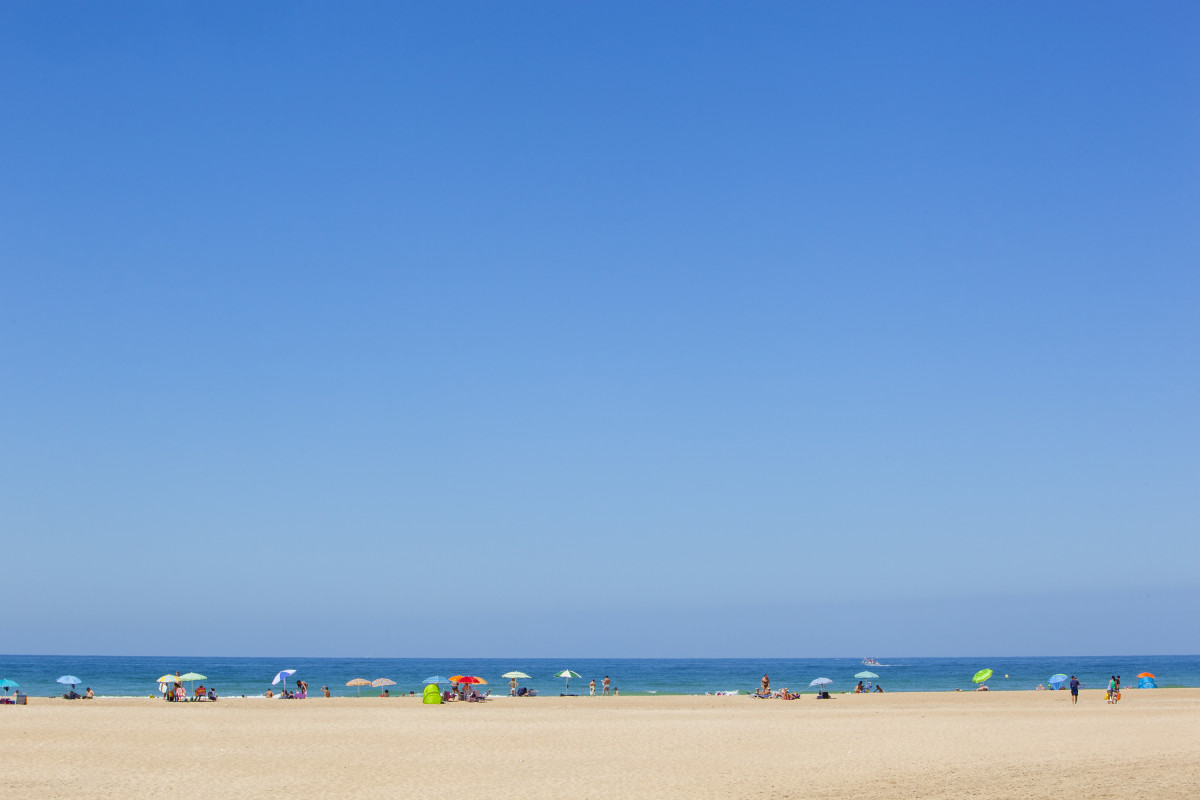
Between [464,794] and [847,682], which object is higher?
[464,794]

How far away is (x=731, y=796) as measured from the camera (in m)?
16.8

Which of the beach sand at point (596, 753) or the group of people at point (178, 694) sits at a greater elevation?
the beach sand at point (596, 753)

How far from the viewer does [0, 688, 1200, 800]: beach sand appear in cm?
1739

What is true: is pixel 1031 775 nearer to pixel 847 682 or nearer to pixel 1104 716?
pixel 1104 716

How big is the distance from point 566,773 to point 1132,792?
9834 mm

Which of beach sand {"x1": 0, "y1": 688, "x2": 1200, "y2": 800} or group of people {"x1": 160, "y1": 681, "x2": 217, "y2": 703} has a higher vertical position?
beach sand {"x1": 0, "y1": 688, "x2": 1200, "y2": 800}

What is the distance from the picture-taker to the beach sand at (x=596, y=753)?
685 inches

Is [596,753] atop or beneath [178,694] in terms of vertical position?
atop

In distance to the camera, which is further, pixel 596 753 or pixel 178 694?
pixel 178 694

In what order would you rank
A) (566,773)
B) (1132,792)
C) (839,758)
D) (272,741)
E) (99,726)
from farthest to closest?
1. (99,726)
2. (272,741)
3. (839,758)
4. (566,773)
5. (1132,792)

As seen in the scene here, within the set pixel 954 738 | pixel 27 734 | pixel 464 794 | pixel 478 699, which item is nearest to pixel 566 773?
pixel 464 794

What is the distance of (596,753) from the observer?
23.1 meters

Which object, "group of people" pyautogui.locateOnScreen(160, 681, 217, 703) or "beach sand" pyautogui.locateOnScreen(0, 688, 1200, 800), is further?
"group of people" pyautogui.locateOnScreen(160, 681, 217, 703)

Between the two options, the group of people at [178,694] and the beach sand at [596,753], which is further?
the group of people at [178,694]
